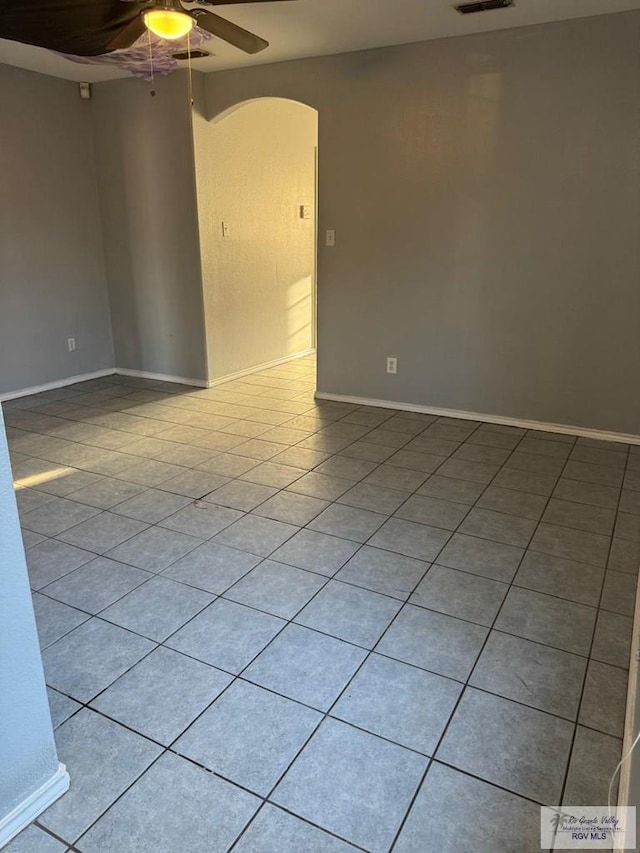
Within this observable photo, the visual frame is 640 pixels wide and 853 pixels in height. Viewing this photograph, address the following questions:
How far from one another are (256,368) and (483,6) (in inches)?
133

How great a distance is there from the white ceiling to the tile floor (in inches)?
94.7

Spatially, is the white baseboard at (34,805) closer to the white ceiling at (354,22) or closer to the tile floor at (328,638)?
the tile floor at (328,638)

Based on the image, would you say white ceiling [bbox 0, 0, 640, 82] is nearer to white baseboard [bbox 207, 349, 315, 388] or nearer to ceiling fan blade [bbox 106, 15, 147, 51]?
ceiling fan blade [bbox 106, 15, 147, 51]

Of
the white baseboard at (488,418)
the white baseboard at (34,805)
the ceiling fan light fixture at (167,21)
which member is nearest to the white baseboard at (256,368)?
the white baseboard at (488,418)

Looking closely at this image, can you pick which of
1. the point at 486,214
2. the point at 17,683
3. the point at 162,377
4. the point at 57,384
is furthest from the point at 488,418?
the point at 57,384

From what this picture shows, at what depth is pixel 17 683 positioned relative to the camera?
1.21 metres

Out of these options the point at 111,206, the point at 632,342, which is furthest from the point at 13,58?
the point at 632,342

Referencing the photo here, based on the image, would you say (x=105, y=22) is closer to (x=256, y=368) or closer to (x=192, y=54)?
(x=192, y=54)

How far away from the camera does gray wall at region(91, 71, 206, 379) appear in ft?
15.0

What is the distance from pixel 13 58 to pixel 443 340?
3544 mm

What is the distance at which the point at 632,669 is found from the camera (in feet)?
5.63

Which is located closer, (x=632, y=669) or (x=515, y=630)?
(x=632, y=669)

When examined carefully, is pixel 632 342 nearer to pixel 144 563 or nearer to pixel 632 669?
pixel 632 669

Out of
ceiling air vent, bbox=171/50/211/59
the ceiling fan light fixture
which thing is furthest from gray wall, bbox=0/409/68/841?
ceiling air vent, bbox=171/50/211/59
